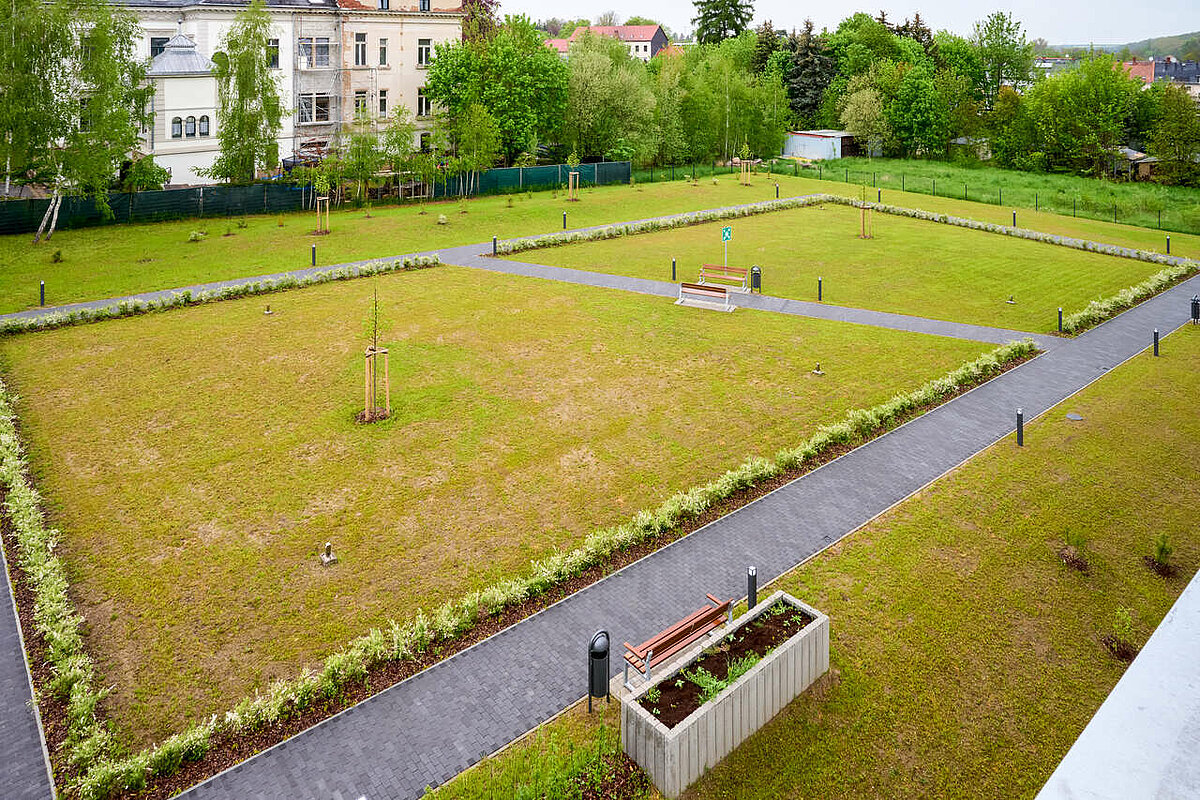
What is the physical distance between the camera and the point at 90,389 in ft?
54.4

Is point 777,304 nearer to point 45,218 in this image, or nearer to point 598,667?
point 598,667

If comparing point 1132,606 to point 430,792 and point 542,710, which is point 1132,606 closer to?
point 542,710

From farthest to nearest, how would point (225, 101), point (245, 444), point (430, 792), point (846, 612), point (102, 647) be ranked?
1. point (225, 101)
2. point (245, 444)
3. point (846, 612)
4. point (102, 647)
5. point (430, 792)

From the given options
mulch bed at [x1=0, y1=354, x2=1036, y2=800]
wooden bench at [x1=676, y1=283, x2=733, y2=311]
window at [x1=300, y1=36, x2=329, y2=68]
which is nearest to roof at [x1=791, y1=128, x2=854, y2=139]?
window at [x1=300, y1=36, x2=329, y2=68]

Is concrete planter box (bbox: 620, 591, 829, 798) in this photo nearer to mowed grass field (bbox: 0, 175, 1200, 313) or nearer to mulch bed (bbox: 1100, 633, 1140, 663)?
mulch bed (bbox: 1100, 633, 1140, 663)

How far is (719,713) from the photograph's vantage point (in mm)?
7223

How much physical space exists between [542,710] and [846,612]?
3921mm

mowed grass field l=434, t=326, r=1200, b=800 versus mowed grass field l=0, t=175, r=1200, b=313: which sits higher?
mowed grass field l=0, t=175, r=1200, b=313

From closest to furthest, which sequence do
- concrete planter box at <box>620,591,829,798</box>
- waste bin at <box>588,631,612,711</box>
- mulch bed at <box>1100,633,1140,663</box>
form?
concrete planter box at <box>620,591,829,798</box> < waste bin at <box>588,631,612,711</box> < mulch bed at <box>1100,633,1140,663</box>

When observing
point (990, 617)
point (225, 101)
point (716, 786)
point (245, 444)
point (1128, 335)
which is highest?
point (225, 101)

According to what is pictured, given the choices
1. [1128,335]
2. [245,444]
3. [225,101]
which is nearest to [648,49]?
[225,101]

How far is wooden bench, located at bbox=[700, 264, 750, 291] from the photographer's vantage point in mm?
26000

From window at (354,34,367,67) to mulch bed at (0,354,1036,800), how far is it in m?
46.6

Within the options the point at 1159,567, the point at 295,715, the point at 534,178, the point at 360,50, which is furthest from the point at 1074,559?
the point at 360,50
